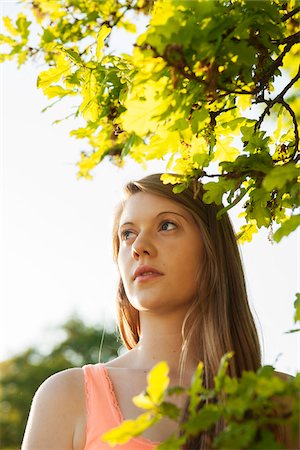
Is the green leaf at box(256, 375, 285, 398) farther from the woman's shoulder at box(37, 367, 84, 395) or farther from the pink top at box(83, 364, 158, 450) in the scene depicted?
the woman's shoulder at box(37, 367, 84, 395)

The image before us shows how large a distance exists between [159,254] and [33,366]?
76.8 feet

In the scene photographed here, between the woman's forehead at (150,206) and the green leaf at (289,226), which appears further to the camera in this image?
the woman's forehead at (150,206)

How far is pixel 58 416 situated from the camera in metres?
2.30

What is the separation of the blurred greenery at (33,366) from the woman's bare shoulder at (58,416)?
19.5 m

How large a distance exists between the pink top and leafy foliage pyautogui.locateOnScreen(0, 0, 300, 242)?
634mm

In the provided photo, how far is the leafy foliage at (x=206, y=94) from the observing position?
1.66 metres

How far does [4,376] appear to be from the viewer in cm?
2484

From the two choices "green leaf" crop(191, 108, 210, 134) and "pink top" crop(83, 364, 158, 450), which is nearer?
"green leaf" crop(191, 108, 210, 134)

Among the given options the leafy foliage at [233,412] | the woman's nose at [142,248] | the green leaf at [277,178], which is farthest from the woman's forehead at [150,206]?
the leafy foliage at [233,412]

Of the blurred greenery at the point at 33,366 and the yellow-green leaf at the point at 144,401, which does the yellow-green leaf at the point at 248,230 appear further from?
the blurred greenery at the point at 33,366

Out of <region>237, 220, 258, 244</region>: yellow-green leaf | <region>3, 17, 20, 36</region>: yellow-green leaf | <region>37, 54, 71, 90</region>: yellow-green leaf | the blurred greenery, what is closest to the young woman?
<region>237, 220, 258, 244</region>: yellow-green leaf

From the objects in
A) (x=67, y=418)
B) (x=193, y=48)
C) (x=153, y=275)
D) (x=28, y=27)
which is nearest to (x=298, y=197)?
(x=193, y=48)

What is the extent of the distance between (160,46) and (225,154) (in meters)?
0.79

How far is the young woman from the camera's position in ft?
7.57
